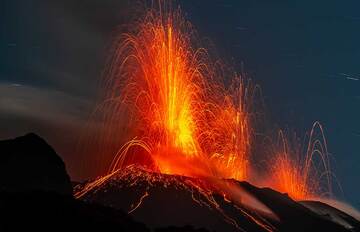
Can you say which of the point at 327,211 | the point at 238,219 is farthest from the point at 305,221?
the point at 327,211

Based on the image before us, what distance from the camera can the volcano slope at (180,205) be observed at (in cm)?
10662

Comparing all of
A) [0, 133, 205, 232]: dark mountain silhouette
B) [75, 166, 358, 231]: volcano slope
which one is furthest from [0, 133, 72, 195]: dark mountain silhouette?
[0, 133, 205, 232]: dark mountain silhouette

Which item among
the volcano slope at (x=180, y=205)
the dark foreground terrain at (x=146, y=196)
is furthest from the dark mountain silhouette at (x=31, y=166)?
the volcano slope at (x=180, y=205)

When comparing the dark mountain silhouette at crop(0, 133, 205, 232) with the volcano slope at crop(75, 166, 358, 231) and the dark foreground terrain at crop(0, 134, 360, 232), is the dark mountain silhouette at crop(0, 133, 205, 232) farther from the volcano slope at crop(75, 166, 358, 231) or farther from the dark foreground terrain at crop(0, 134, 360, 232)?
the volcano slope at crop(75, 166, 358, 231)

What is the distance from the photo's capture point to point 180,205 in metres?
111

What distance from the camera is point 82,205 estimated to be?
56219 millimetres

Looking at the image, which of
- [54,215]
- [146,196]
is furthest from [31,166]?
[54,215]

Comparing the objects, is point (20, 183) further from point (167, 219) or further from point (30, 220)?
point (30, 220)

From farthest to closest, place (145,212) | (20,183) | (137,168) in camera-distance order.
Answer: (137,168), (145,212), (20,183)

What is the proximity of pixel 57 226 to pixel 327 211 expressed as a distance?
125 meters

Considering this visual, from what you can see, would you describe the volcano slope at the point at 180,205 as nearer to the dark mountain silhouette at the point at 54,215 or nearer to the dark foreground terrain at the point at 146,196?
the dark foreground terrain at the point at 146,196

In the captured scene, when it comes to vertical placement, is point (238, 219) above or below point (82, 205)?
below

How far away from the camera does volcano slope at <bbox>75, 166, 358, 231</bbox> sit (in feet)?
350

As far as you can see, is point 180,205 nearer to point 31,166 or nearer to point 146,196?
point 146,196
